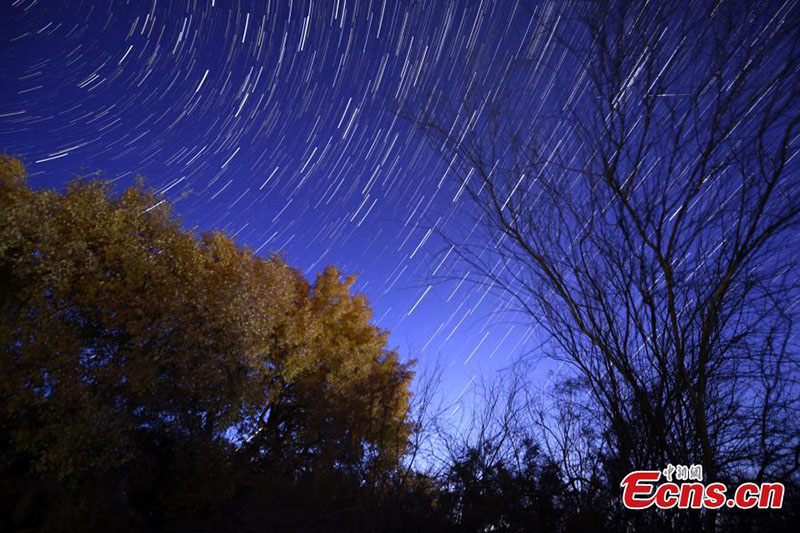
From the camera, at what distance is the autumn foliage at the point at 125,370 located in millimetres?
7895

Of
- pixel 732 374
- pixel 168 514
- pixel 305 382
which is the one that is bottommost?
pixel 168 514

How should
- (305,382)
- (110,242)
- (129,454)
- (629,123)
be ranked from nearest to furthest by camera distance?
1. (629,123)
2. (129,454)
3. (110,242)
4. (305,382)

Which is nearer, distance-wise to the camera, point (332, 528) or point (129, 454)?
point (332, 528)

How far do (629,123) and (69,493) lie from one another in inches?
428

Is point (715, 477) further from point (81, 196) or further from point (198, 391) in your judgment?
point (81, 196)

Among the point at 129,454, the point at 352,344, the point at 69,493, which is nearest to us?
the point at 69,493

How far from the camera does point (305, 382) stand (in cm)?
1434

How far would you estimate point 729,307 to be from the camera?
6.89 ft

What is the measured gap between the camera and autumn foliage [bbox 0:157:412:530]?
311 inches

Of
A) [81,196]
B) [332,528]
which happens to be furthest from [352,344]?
[332,528]

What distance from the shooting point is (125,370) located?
912 cm

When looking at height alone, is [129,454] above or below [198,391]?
below

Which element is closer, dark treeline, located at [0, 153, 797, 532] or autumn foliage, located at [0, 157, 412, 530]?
dark treeline, located at [0, 153, 797, 532]

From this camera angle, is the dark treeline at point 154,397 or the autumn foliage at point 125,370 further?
the autumn foliage at point 125,370
